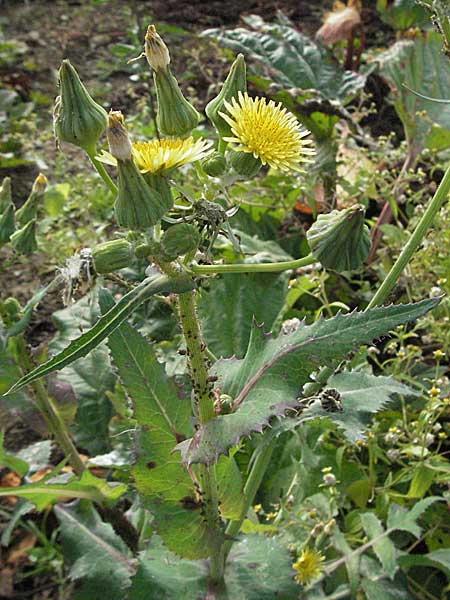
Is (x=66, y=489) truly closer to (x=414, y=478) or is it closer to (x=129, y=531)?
(x=129, y=531)

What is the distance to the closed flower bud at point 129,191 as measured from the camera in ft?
2.62

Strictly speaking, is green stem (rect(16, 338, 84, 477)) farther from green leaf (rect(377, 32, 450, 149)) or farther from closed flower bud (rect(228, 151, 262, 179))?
green leaf (rect(377, 32, 450, 149))

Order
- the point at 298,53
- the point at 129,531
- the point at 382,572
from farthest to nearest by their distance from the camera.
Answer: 1. the point at 298,53
2. the point at 129,531
3. the point at 382,572

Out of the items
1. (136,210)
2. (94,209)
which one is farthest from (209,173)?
(94,209)

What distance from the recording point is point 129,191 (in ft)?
2.72

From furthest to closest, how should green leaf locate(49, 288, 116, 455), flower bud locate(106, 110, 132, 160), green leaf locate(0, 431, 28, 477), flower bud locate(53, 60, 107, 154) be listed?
green leaf locate(49, 288, 116, 455) < green leaf locate(0, 431, 28, 477) < flower bud locate(53, 60, 107, 154) < flower bud locate(106, 110, 132, 160)

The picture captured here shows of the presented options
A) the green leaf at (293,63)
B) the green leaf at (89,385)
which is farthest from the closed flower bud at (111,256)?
the green leaf at (293,63)

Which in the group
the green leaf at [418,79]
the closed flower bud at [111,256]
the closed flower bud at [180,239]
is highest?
the closed flower bud at [180,239]

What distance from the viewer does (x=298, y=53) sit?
8.61 ft

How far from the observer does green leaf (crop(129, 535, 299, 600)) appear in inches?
46.6

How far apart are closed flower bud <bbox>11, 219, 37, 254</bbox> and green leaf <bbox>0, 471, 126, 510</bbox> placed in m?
0.47

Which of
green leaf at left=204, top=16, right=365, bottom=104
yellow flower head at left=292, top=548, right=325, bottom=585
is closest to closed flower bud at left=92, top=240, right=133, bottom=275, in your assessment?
yellow flower head at left=292, top=548, right=325, bottom=585

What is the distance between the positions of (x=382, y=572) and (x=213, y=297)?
2.58ft

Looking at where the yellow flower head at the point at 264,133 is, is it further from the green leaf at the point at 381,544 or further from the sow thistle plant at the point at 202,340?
the green leaf at the point at 381,544
